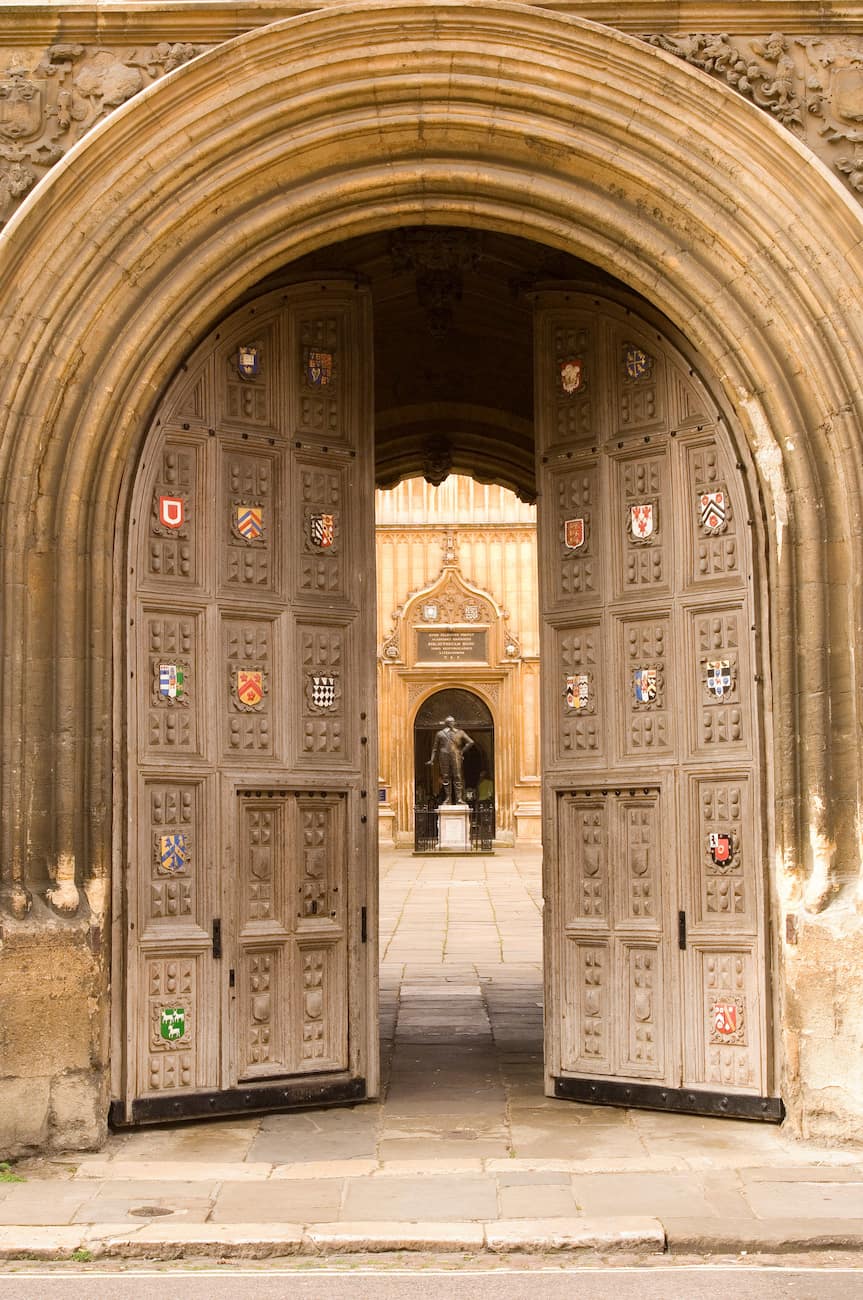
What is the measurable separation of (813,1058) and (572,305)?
148 inches

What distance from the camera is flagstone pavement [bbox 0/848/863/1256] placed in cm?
534

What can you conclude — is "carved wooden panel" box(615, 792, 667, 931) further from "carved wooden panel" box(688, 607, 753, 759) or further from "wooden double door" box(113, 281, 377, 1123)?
"wooden double door" box(113, 281, 377, 1123)

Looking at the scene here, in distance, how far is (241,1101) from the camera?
23.5 feet

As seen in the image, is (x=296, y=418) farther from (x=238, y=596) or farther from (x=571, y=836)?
(x=571, y=836)

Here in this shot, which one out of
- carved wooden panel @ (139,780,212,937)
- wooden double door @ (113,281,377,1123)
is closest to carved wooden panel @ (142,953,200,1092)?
wooden double door @ (113,281,377,1123)

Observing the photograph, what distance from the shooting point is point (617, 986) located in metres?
7.39

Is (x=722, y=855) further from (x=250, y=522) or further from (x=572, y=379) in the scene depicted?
(x=250, y=522)

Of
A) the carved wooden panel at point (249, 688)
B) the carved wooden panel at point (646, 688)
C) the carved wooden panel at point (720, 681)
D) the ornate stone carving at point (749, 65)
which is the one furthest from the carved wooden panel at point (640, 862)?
the ornate stone carving at point (749, 65)

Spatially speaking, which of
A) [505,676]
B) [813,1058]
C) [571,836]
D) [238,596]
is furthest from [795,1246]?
[505,676]

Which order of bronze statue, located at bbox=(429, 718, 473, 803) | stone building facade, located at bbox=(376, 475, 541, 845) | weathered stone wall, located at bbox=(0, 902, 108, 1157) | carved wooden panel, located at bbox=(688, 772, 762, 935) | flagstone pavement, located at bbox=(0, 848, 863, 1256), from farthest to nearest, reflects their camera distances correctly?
1. stone building facade, located at bbox=(376, 475, 541, 845)
2. bronze statue, located at bbox=(429, 718, 473, 803)
3. carved wooden panel, located at bbox=(688, 772, 762, 935)
4. weathered stone wall, located at bbox=(0, 902, 108, 1157)
5. flagstone pavement, located at bbox=(0, 848, 863, 1256)

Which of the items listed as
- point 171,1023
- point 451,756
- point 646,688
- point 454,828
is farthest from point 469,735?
point 171,1023

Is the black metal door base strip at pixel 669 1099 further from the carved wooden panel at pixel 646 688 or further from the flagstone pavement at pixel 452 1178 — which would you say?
the carved wooden panel at pixel 646 688

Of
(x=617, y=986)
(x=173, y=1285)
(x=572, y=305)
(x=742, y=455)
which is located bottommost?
(x=173, y=1285)

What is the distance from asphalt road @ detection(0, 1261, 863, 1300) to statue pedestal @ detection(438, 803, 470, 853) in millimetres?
25476
